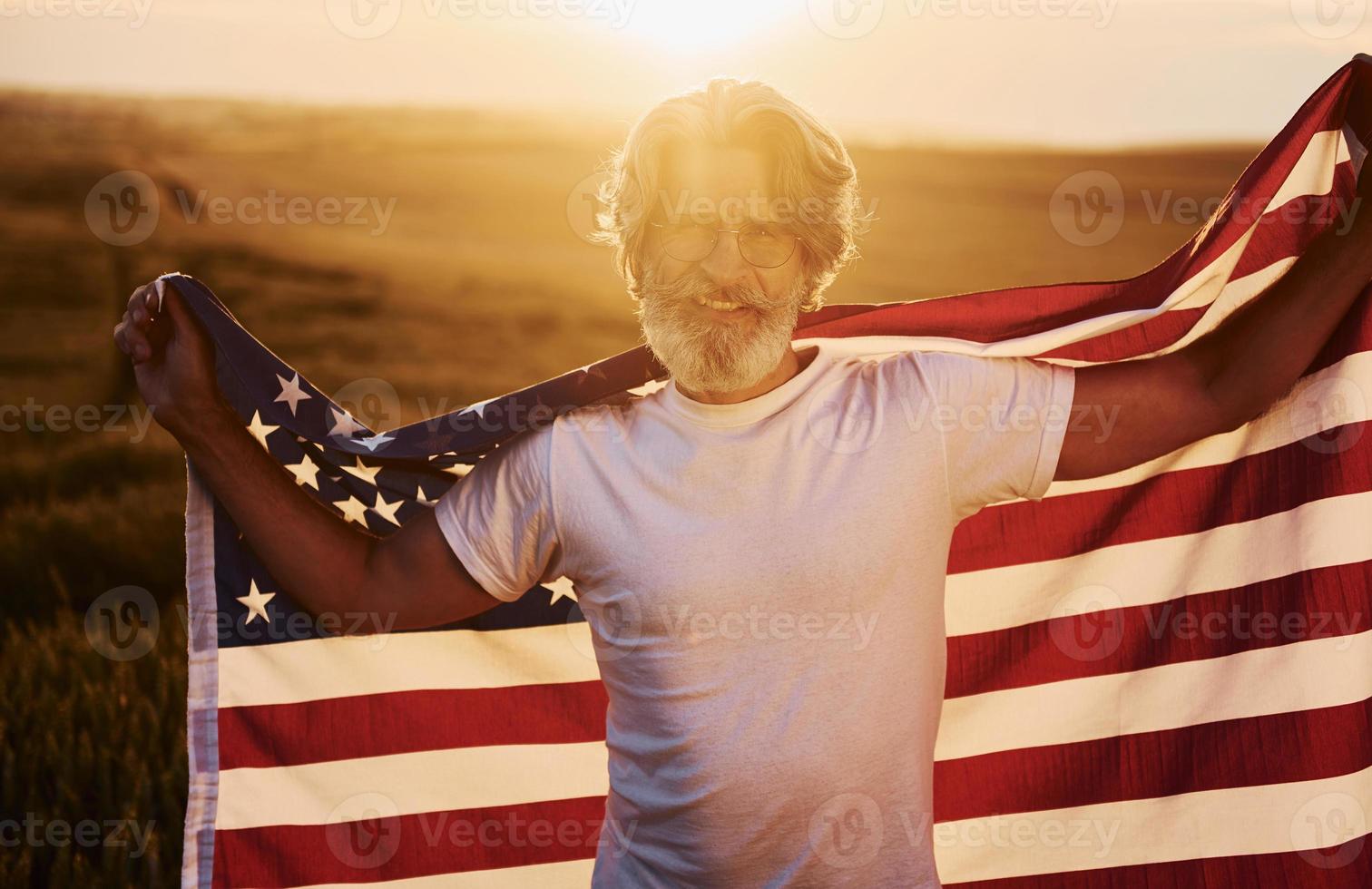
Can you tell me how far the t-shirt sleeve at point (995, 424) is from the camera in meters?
3.02

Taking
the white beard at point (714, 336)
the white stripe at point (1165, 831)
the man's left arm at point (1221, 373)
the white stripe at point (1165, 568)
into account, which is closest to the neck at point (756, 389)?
the white beard at point (714, 336)

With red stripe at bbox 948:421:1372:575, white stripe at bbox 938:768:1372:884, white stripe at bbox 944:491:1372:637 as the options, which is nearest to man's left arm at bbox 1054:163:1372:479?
red stripe at bbox 948:421:1372:575

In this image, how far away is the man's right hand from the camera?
10.7 ft

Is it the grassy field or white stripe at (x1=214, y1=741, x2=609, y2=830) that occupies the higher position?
the grassy field

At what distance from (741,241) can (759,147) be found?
0.90 feet

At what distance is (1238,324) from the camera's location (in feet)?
10.7

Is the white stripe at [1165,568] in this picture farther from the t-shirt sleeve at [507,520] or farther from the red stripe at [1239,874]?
the t-shirt sleeve at [507,520]

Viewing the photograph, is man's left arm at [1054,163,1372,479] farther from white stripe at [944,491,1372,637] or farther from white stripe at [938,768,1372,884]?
white stripe at [938,768,1372,884]

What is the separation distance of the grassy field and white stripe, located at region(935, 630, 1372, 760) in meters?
1.58

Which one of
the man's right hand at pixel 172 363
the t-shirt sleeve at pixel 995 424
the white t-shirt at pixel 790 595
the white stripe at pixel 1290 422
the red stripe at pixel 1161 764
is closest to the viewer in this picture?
the white t-shirt at pixel 790 595

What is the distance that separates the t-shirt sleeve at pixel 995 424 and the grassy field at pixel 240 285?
50.2 inches

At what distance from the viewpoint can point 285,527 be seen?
3357mm

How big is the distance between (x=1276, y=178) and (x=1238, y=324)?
495 mm

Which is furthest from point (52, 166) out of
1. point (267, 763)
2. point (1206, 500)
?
point (1206, 500)
